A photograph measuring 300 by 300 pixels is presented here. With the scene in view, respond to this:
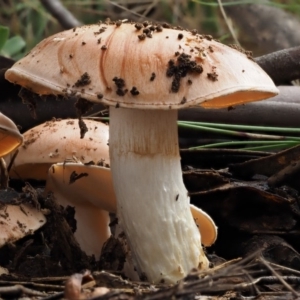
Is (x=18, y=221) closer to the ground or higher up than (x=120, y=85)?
closer to the ground

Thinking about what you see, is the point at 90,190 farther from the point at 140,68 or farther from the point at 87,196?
the point at 140,68

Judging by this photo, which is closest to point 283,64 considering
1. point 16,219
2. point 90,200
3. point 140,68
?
point 90,200

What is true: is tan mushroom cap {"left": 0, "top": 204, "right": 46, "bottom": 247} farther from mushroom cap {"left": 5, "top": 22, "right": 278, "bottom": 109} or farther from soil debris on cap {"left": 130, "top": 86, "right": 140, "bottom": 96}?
soil debris on cap {"left": 130, "top": 86, "right": 140, "bottom": 96}

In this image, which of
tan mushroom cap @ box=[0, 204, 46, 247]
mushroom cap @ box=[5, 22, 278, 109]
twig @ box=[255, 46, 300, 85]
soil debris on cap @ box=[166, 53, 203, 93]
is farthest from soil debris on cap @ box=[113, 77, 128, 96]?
twig @ box=[255, 46, 300, 85]

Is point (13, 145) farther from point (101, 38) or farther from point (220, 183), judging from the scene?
point (220, 183)

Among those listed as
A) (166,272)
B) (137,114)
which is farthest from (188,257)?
(137,114)

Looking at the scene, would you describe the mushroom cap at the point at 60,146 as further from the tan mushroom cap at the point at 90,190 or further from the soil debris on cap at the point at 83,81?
the soil debris on cap at the point at 83,81
